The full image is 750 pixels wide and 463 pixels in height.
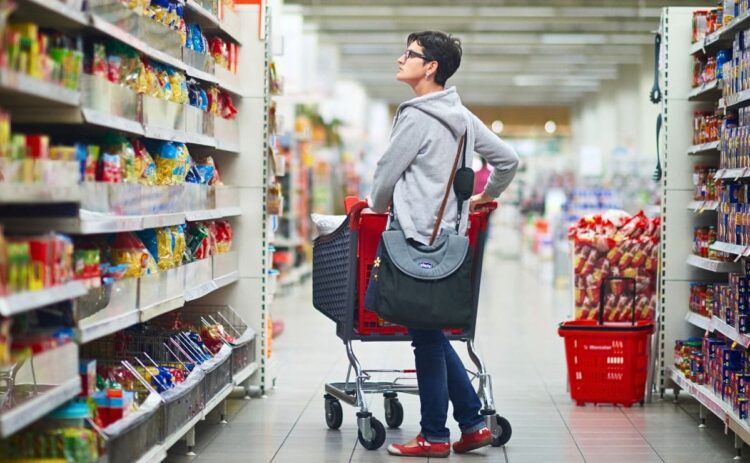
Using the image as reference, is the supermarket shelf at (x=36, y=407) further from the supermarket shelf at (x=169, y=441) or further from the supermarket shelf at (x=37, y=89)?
the supermarket shelf at (x=37, y=89)

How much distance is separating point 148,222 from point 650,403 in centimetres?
329

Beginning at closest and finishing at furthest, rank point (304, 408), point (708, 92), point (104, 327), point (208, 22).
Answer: point (104, 327), point (208, 22), point (304, 408), point (708, 92)

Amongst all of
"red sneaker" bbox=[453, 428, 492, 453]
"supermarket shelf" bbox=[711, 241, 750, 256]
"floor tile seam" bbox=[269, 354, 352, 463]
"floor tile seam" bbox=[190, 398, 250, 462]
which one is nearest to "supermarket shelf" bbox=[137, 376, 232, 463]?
"floor tile seam" bbox=[190, 398, 250, 462]

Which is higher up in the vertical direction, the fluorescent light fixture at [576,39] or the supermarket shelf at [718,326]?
the fluorescent light fixture at [576,39]

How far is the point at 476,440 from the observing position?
4922 mm

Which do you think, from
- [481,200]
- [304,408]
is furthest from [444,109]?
[304,408]

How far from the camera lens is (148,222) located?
4.33m

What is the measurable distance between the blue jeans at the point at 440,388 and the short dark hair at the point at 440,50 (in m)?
1.07

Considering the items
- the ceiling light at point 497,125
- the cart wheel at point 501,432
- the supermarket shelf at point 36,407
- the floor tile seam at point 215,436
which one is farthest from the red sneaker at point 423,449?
the ceiling light at point 497,125

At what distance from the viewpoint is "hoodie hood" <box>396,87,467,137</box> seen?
15.4 feet

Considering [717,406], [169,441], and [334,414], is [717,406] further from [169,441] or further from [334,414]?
[169,441]

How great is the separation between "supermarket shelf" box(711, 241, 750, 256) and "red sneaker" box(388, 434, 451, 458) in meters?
1.46

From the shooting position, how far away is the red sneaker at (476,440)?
4918 mm

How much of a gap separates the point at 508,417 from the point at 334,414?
1.00 m
